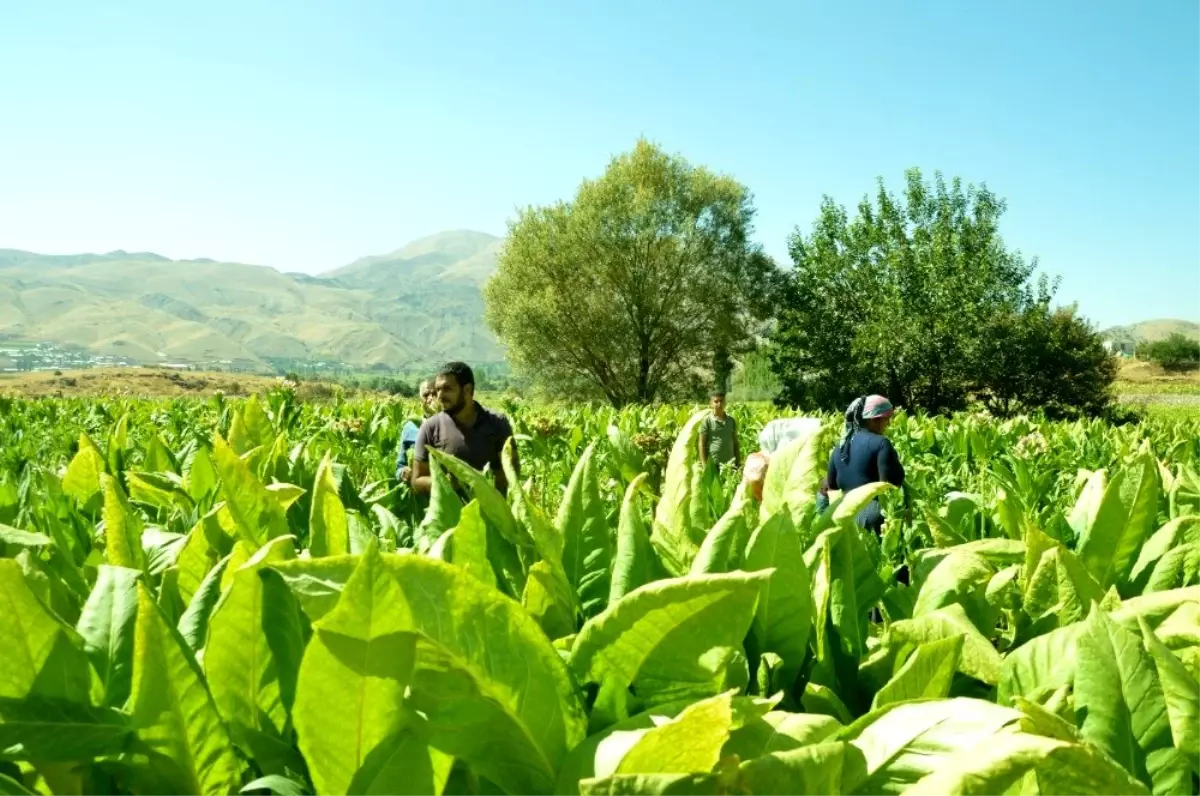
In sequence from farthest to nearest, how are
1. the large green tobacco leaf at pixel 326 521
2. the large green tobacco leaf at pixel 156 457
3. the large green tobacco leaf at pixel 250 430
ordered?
1. the large green tobacco leaf at pixel 156 457
2. the large green tobacco leaf at pixel 250 430
3. the large green tobacco leaf at pixel 326 521

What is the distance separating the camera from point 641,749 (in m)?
0.74

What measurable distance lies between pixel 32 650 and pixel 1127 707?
1135 mm

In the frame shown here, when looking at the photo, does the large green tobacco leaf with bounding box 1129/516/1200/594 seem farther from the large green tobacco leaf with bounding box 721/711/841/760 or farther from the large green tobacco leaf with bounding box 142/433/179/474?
the large green tobacco leaf with bounding box 142/433/179/474

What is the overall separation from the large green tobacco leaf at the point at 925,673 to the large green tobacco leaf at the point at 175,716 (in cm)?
69

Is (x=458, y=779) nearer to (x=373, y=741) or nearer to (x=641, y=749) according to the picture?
(x=373, y=741)

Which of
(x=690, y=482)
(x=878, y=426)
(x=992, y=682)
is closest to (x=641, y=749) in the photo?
(x=992, y=682)

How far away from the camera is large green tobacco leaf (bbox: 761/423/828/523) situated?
54.7 inches

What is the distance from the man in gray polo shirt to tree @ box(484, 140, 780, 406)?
126 feet

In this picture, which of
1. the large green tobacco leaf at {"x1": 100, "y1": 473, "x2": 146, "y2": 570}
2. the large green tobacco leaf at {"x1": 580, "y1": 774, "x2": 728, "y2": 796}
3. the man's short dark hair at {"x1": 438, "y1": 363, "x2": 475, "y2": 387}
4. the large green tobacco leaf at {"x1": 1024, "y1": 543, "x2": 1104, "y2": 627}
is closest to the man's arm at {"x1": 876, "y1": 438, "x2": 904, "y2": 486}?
the man's short dark hair at {"x1": 438, "y1": 363, "x2": 475, "y2": 387}

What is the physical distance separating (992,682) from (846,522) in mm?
277

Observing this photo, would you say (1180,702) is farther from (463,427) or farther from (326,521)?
(463,427)

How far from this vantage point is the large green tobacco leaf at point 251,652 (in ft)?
3.02

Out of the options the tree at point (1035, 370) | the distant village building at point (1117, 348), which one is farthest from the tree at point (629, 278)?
the distant village building at point (1117, 348)

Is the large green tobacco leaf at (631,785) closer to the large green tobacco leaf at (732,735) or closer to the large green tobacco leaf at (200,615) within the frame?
the large green tobacco leaf at (732,735)
